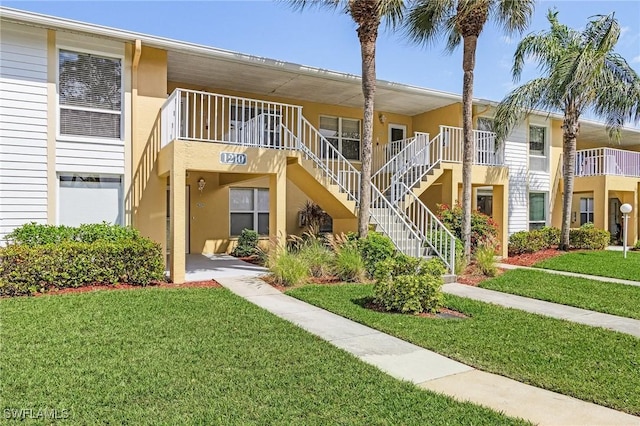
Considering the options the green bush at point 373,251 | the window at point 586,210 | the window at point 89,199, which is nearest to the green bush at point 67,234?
the window at point 89,199

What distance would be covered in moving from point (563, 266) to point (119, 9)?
537 inches

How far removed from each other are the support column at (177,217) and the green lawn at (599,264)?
9.95 m

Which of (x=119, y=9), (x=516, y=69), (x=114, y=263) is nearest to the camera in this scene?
(x=114, y=263)

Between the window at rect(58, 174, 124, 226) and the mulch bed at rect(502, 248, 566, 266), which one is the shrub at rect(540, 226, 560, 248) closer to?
the mulch bed at rect(502, 248, 566, 266)

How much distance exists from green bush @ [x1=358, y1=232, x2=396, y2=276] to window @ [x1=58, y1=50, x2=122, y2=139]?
6.48 m

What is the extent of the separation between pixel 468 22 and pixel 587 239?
31.2 feet

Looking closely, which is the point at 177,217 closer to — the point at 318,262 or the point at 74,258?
the point at 74,258

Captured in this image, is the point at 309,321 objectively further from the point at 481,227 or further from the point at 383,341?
the point at 481,227

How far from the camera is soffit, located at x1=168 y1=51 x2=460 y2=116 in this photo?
11156mm

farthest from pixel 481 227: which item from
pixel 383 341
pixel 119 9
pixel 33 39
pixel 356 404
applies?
pixel 33 39

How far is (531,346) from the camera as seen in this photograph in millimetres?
5293

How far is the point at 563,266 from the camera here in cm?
1204


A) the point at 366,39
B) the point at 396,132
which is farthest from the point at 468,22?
the point at 396,132

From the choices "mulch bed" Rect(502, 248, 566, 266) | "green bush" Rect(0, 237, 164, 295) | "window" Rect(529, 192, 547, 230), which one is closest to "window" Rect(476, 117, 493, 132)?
"window" Rect(529, 192, 547, 230)
